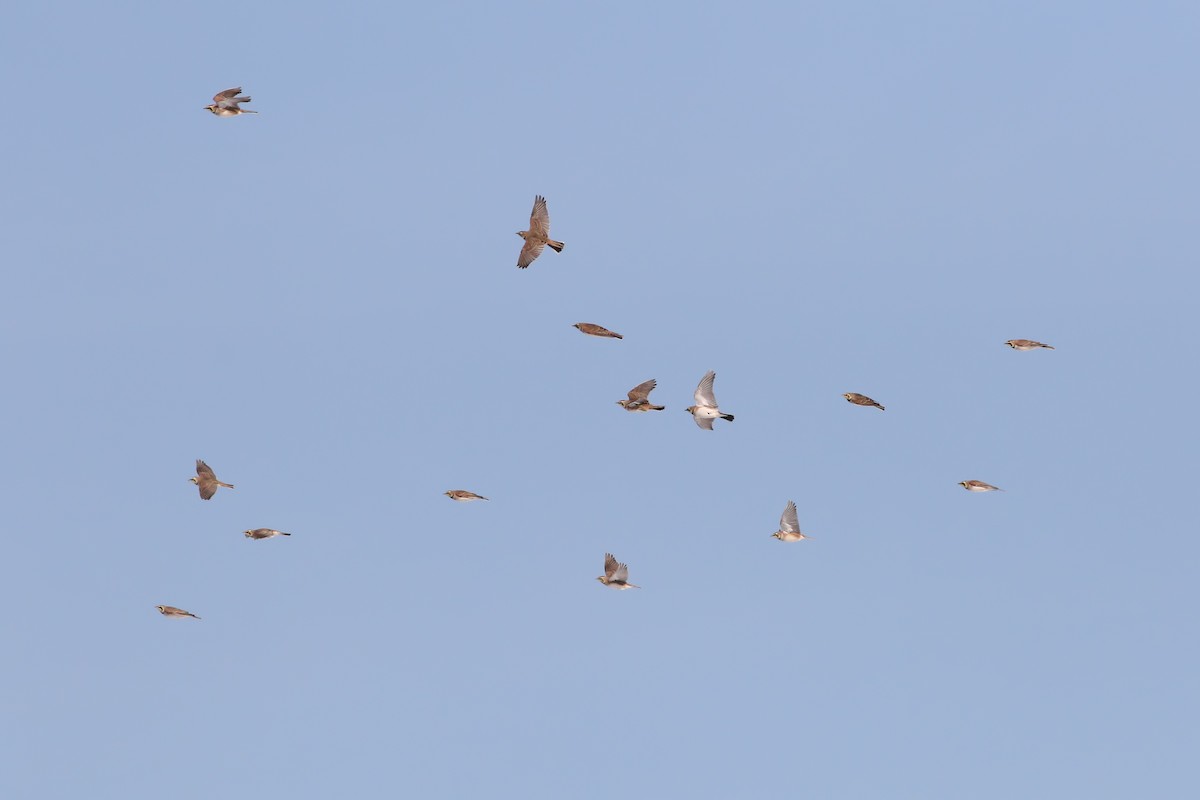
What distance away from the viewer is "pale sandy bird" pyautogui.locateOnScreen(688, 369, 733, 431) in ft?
362

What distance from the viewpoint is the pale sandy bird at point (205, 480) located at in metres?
119

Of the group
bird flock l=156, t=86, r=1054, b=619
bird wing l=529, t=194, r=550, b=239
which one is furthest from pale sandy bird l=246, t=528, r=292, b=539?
bird wing l=529, t=194, r=550, b=239

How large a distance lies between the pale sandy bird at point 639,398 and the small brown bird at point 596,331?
13.1ft

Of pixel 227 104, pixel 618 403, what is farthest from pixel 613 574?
pixel 227 104

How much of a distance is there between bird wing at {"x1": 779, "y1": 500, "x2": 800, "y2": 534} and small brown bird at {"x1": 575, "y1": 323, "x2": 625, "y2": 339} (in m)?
12.9

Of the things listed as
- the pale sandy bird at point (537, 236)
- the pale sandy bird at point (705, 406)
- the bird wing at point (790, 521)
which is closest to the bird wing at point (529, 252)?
the pale sandy bird at point (537, 236)

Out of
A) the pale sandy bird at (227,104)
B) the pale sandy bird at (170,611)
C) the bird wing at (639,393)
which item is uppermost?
the pale sandy bird at (227,104)

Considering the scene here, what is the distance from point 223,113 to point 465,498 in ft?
69.3

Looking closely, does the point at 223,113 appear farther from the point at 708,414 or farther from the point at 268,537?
the point at 708,414

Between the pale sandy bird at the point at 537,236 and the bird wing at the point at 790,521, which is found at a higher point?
the pale sandy bird at the point at 537,236

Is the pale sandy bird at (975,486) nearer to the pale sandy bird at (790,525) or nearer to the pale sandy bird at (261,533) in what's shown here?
the pale sandy bird at (790,525)

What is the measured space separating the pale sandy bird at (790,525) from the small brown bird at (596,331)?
1288 cm

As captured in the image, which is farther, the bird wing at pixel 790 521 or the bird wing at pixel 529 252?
the bird wing at pixel 790 521

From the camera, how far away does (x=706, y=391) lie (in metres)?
111
